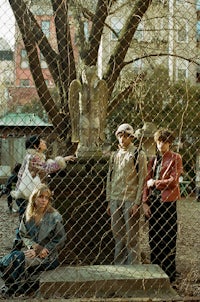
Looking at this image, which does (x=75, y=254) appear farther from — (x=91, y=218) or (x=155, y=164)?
(x=155, y=164)

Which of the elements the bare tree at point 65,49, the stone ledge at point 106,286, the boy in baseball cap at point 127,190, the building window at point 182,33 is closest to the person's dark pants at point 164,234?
the boy in baseball cap at point 127,190

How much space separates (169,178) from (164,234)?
1.96 ft

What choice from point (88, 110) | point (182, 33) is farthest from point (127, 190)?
point (182, 33)

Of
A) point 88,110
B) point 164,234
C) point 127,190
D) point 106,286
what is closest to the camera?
point 106,286

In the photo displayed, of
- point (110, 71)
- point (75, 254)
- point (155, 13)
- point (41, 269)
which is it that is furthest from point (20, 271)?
point (155, 13)

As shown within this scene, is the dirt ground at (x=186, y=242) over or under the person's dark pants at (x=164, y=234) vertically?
under

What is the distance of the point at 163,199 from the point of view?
477 centimetres

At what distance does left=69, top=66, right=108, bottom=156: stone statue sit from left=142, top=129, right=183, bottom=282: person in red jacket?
1031 mm

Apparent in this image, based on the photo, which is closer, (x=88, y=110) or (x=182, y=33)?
(x=88, y=110)

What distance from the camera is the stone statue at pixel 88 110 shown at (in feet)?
18.5

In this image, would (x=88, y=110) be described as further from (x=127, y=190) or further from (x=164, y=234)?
(x=164, y=234)

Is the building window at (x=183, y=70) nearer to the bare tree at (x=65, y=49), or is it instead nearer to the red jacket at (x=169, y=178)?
the bare tree at (x=65, y=49)

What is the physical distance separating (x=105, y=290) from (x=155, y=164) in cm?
152

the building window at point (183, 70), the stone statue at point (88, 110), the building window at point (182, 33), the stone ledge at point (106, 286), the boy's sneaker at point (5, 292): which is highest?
the building window at point (182, 33)
